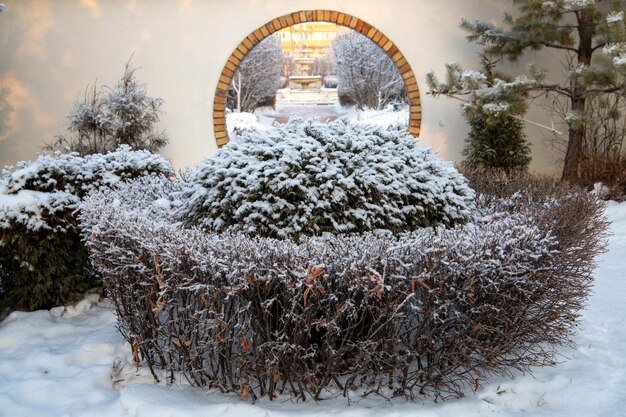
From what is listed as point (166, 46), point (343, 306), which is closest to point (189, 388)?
point (343, 306)

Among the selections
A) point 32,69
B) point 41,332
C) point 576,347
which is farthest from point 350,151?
point 32,69

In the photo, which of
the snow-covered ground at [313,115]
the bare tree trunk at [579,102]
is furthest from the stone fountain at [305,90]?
the bare tree trunk at [579,102]

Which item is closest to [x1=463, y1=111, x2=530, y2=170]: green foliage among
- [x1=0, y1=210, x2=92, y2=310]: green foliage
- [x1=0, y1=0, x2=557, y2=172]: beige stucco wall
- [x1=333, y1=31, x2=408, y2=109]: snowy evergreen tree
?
[x1=0, y1=0, x2=557, y2=172]: beige stucco wall

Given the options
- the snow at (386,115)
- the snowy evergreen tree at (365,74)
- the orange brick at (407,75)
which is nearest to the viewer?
the orange brick at (407,75)

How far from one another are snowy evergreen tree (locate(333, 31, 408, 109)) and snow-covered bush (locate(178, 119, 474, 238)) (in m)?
4.91

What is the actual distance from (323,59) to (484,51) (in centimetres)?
279

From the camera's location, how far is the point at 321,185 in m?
2.89

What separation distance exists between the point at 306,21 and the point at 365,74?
1582 mm

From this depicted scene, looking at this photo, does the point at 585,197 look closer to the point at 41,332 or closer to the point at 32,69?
the point at 41,332

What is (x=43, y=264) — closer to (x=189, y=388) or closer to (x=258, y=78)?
(x=189, y=388)

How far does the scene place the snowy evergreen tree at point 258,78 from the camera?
822cm

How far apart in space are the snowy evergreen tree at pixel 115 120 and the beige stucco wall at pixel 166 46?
0.20 metres

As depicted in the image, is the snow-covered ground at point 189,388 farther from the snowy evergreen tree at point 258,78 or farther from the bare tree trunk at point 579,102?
the snowy evergreen tree at point 258,78

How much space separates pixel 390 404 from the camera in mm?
2252
